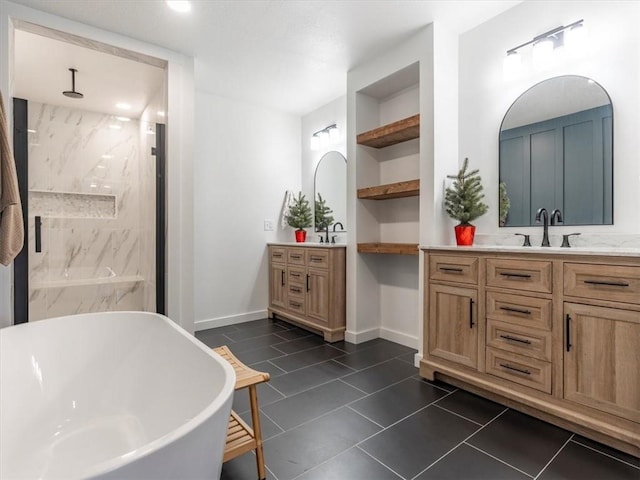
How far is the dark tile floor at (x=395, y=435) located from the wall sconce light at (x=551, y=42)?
2203 millimetres

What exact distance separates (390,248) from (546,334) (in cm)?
132

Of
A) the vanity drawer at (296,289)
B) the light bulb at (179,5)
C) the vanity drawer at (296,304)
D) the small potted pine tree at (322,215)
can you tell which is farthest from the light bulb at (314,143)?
the light bulb at (179,5)

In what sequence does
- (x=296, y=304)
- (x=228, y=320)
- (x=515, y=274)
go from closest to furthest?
(x=515, y=274)
(x=296, y=304)
(x=228, y=320)

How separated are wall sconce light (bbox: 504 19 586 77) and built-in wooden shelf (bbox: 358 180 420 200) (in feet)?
3.41

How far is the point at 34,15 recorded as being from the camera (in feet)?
7.64

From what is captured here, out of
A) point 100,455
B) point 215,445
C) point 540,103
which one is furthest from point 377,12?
point 100,455

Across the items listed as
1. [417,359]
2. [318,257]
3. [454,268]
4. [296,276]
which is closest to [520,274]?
[454,268]

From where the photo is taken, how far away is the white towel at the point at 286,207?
4316mm

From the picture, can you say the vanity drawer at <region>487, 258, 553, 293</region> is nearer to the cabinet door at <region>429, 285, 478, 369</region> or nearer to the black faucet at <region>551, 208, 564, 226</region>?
the cabinet door at <region>429, 285, 478, 369</region>

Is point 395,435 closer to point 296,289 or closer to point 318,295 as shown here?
point 318,295

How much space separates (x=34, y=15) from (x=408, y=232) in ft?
10.5

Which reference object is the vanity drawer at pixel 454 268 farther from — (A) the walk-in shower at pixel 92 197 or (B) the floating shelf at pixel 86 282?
(B) the floating shelf at pixel 86 282

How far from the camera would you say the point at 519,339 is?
1905 millimetres

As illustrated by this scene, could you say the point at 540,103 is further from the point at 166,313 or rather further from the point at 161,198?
the point at 166,313
